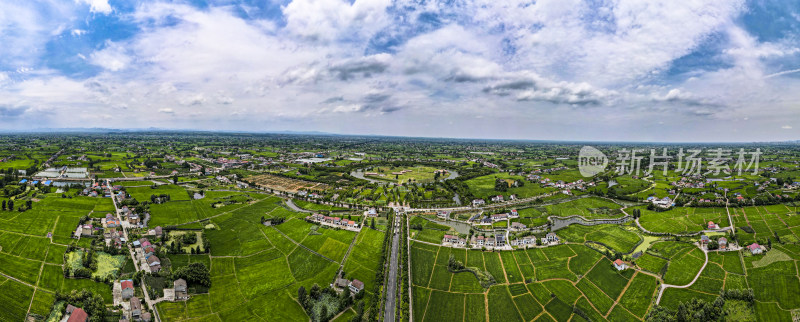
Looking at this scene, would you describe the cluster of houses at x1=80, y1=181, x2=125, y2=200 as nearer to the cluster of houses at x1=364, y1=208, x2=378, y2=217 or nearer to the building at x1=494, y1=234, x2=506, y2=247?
the cluster of houses at x1=364, y1=208, x2=378, y2=217

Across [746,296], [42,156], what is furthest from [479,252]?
[42,156]

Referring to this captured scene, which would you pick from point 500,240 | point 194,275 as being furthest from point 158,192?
point 500,240

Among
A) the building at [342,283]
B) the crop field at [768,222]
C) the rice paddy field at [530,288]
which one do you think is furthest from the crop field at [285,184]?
the crop field at [768,222]

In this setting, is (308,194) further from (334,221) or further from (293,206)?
(334,221)

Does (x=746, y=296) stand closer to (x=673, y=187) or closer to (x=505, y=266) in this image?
(x=505, y=266)

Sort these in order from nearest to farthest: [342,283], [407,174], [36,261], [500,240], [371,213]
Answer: [342,283] → [36,261] → [500,240] → [371,213] → [407,174]
